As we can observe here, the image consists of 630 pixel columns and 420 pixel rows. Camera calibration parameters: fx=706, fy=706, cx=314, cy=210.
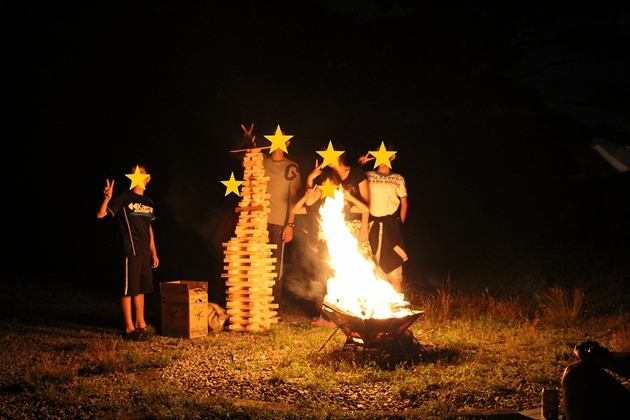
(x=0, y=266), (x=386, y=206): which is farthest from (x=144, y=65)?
(x=386, y=206)

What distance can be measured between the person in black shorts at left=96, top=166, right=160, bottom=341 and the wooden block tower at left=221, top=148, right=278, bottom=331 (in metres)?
1.17

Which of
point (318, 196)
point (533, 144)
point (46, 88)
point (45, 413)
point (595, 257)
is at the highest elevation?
point (46, 88)

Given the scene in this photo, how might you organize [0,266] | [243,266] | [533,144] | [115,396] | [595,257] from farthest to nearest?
[533,144] < [0,266] < [595,257] < [243,266] < [115,396]

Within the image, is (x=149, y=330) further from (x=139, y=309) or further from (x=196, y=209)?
(x=196, y=209)

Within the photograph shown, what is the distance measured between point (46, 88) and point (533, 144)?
14225mm

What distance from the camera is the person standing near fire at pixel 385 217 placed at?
10008mm

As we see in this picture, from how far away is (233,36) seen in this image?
65.4 ft

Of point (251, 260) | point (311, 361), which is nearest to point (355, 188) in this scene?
point (251, 260)

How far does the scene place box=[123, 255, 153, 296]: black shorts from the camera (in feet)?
30.2

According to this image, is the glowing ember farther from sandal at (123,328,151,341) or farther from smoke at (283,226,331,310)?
smoke at (283,226,331,310)

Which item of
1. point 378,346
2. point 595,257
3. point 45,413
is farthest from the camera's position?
point 595,257

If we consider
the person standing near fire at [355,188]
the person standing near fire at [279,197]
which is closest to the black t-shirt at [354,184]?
the person standing near fire at [355,188]

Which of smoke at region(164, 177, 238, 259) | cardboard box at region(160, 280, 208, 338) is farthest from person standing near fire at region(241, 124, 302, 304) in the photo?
smoke at region(164, 177, 238, 259)

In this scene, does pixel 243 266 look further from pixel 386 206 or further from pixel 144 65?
pixel 144 65
